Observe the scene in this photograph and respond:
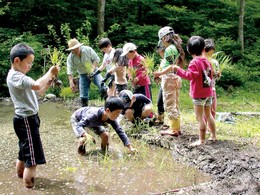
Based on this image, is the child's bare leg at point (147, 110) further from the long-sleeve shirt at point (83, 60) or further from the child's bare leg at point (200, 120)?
the long-sleeve shirt at point (83, 60)

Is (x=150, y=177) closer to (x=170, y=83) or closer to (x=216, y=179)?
(x=216, y=179)

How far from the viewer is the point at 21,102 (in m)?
3.46

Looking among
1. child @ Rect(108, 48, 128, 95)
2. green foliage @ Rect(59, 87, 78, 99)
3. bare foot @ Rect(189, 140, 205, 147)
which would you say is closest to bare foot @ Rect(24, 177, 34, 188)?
bare foot @ Rect(189, 140, 205, 147)

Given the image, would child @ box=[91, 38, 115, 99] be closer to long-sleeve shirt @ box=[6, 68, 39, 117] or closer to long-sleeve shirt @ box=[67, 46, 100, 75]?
long-sleeve shirt @ box=[67, 46, 100, 75]

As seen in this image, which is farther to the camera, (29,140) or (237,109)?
(237,109)

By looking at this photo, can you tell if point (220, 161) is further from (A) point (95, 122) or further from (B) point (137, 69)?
(B) point (137, 69)

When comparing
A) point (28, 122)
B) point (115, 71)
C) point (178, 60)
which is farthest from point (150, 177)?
point (115, 71)

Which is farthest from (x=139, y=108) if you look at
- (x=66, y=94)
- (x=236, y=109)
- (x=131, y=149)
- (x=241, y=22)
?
(x=241, y=22)

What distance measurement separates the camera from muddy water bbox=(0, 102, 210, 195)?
354 cm

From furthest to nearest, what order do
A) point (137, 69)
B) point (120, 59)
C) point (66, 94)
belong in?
point (66, 94) < point (120, 59) < point (137, 69)

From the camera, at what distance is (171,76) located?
16.0 feet

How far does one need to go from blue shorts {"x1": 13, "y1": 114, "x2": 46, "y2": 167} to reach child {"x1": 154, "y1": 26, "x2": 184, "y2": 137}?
77.9 inches

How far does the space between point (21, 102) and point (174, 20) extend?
11845 mm

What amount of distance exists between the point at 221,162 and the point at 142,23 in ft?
38.2
